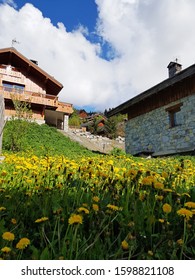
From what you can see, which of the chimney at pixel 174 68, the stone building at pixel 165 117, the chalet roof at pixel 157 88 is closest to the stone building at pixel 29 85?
the chalet roof at pixel 157 88

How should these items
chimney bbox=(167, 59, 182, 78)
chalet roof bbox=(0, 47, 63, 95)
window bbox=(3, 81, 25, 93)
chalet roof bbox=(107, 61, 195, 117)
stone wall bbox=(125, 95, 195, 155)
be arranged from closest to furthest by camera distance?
chalet roof bbox=(107, 61, 195, 117), stone wall bbox=(125, 95, 195, 155), chimney bbox=(167, 59, 182, 78), window bbox=(3, 81, 25, 93), chalet roof bbox=(0, 47, 63, 95)

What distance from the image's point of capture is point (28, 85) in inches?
1067

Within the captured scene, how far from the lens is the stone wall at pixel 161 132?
40.5 feet

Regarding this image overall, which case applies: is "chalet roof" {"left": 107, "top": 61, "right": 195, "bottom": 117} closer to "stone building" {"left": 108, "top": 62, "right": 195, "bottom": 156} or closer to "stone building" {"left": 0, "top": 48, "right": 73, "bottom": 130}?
"stone building" {"left": 108, "top": 62, "right": 195, "bottom": 156}

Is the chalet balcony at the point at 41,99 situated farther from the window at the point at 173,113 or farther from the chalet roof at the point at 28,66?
the window at the point at 173,113

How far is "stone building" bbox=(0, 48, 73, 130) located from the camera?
82.6 ft

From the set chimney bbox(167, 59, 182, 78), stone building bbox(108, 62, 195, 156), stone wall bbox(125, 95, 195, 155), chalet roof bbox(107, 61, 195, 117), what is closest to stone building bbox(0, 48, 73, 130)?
chalet roof bbox(107, 61, 195, 117)

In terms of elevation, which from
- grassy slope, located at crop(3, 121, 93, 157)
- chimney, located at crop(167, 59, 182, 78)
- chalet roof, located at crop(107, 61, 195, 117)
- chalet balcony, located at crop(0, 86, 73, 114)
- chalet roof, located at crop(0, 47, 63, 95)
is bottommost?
grassy slope, located at crop(3, 121, 93, 157)

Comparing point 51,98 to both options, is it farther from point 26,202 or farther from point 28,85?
point 26,202

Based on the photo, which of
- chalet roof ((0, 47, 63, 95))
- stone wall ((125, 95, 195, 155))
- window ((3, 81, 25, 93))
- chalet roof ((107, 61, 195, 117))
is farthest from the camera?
chalet roof ((0, 47, 63, 95))

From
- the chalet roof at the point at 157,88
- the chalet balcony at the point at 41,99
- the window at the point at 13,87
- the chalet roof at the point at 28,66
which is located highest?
the chalet roof at the point at 28,66

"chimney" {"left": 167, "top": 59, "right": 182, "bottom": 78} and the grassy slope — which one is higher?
"chimney" {"left": 167, "top": 59, "right": 182, "bottom": 78}

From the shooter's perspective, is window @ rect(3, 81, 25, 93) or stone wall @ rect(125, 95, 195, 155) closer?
stone wall @ rect(125, 95, 195, 155)
